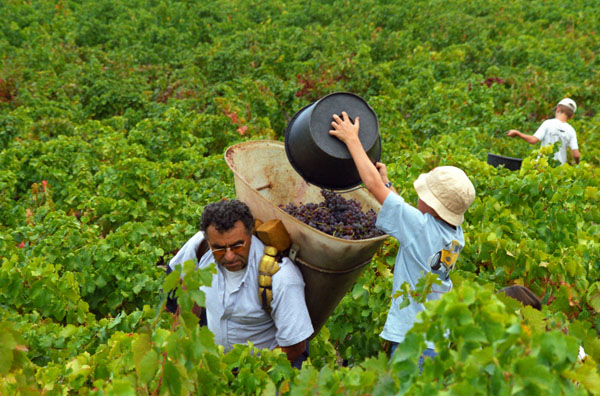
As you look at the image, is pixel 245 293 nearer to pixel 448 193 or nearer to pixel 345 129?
pixel 345 129

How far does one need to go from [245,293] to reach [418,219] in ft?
2.78

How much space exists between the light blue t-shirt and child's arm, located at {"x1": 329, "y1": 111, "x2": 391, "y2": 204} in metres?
0.06

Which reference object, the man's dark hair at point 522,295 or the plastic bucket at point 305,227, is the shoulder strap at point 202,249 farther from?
the man's dark hair at point 522,295

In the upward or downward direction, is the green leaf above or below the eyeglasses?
above

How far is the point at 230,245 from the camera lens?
2.64 m

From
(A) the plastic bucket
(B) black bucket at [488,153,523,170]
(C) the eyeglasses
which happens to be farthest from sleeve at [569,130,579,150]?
(C) the eyeglasses

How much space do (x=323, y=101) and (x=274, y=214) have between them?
57cm

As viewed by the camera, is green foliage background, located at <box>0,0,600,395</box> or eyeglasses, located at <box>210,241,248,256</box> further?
eyeglasses, located at <box>210,241,248,256</box>

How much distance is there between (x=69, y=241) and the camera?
4.44 m

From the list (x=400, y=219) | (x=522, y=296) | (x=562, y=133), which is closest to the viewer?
(x=400, y=219)

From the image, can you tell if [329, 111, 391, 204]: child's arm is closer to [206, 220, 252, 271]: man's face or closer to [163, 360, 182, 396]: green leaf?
[206, 220, 252, 271]: man's face

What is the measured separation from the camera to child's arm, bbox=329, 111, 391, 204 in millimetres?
2570

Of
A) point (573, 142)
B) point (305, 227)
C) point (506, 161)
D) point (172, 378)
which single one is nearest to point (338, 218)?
point (305, 227)

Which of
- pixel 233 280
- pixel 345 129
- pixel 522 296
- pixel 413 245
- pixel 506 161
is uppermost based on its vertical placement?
pixel 345 129
